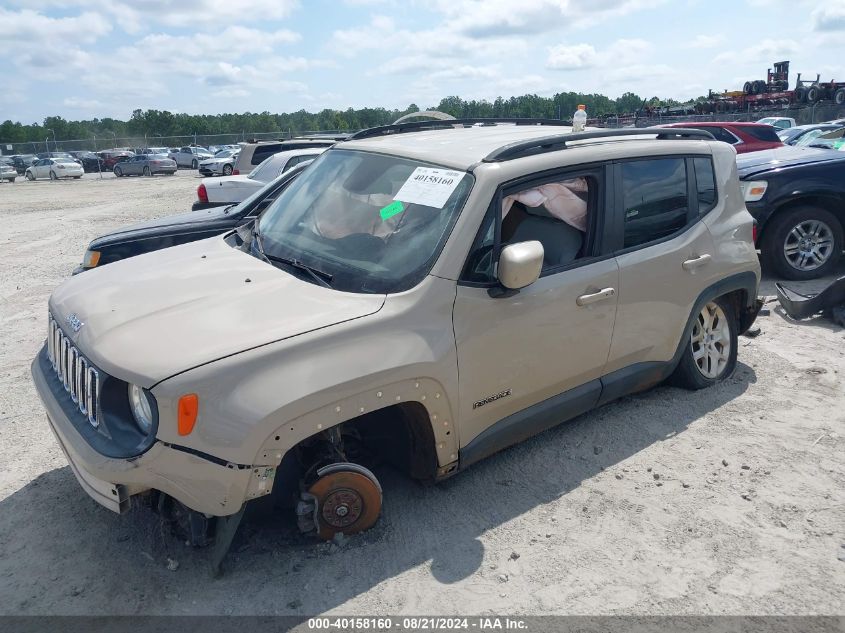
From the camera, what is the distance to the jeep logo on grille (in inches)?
126

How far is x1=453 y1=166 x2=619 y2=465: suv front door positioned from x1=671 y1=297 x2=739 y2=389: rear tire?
3.54 ft

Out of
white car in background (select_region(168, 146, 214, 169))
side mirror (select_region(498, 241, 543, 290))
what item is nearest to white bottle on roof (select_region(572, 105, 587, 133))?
side mirror (select_region(498, 241, 543, 290))

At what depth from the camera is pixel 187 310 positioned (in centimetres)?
312

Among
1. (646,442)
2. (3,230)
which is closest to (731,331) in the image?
(646,442)

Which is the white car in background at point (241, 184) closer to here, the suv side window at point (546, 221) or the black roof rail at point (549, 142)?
the black roof rail at point (549, 142)

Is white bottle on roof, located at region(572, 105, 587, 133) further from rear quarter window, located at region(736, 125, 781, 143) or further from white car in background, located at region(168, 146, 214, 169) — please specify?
white car in background, located at region(168, 146, 214, 169)

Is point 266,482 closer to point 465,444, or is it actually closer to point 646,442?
point 465,444

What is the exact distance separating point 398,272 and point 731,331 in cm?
294

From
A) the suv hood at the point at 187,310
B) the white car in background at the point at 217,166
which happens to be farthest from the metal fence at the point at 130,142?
the suv hood at the point at 187,310

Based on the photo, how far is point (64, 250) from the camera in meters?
11.8

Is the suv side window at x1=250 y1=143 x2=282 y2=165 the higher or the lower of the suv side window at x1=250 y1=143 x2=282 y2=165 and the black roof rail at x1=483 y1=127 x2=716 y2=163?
the higher

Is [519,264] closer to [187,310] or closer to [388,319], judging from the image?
[388,319]

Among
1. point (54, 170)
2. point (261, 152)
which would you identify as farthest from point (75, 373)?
point (54, 170)

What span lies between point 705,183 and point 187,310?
3.43 metres
